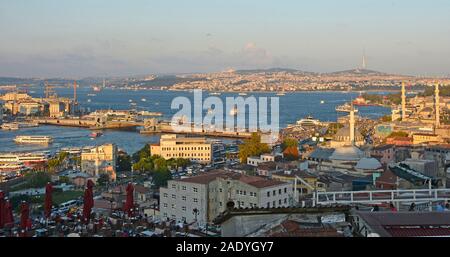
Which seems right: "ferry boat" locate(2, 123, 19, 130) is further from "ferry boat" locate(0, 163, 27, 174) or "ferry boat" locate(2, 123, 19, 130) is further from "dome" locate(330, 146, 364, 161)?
"dome" locate(330, 146, 364, 161)

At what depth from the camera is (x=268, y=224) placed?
1.11 m

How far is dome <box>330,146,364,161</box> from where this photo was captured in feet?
21.2

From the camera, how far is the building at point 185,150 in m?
8.96

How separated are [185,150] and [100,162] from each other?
6.33ft

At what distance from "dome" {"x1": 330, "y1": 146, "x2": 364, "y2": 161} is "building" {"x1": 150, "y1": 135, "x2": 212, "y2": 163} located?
2610 millimetres

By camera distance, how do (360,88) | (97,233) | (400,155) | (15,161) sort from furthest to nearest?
1. (360,88)
2. (15,161)
3. (400,155)
4. (97,233)

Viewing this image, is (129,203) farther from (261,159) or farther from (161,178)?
(261,159)

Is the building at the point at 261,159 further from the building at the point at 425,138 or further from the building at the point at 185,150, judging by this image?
the building at the point at 425,138

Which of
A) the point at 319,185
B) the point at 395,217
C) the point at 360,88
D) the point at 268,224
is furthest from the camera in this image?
the point at 360,88

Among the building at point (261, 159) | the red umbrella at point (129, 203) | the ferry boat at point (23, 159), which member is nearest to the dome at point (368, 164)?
the building at point (261, 159)

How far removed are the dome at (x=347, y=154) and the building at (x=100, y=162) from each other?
258 centimetres

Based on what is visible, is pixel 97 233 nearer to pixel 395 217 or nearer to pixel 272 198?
pixel 272 198
